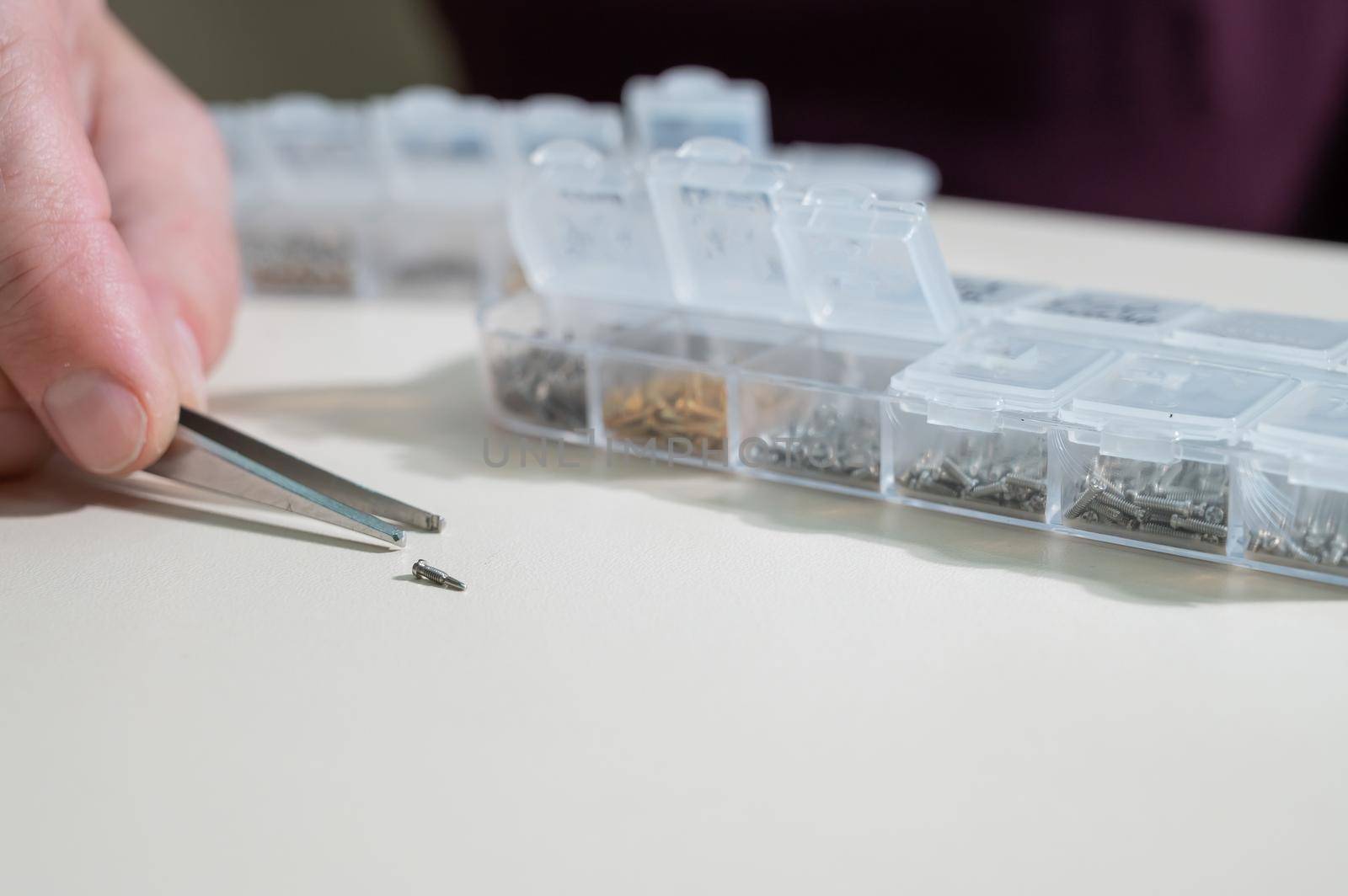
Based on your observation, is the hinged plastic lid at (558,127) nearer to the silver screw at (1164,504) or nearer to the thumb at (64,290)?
the thumb at (64,290)

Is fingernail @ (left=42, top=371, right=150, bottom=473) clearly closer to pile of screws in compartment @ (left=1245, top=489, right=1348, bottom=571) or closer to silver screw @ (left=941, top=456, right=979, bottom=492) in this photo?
silver screw @ (left=941, top=456, right=979, bottom=492)

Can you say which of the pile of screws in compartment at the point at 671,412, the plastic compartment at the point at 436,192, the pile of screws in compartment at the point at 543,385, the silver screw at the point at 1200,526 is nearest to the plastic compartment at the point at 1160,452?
the silver screw at the point at 1200,526

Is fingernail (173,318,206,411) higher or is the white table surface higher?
fingernail (173,318,206,411)

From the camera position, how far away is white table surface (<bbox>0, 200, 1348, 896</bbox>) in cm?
49

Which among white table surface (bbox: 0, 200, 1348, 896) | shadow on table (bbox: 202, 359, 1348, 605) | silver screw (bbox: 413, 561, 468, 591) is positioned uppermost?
silver screw (bbox: 413, 561, 468, 591)

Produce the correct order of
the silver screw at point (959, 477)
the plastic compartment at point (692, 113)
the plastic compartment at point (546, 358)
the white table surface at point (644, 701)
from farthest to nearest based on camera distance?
the plastic compartment at point (692, 113)
the plastic compartment at point (546, 358)
the silver screw at point (959, 477)
the white table surface at point (644, 701)

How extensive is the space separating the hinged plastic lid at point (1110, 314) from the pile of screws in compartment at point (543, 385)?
0.91 ft

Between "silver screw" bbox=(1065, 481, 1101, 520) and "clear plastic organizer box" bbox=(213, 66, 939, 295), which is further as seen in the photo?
"clear plastic organizer box" bbox=(213, 66, 939, 295)

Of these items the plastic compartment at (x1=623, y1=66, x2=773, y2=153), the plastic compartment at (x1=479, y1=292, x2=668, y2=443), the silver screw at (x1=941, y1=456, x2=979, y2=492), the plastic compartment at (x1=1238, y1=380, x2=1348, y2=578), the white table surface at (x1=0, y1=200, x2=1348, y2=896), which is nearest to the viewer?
the white table surface at (x1=0, y1=200, x2=1348, y2=896)

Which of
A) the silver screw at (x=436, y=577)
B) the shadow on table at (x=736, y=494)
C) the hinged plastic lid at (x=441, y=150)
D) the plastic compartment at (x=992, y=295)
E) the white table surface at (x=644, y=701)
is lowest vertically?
the shadow on table at (x=736, y=494)

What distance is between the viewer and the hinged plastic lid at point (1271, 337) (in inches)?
29.4

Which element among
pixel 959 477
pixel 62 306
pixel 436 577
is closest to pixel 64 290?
pixel 62 306

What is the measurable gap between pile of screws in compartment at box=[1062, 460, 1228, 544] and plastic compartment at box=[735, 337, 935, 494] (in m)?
0.12

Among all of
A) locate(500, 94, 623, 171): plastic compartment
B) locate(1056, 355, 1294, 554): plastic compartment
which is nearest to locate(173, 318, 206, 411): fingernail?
locate(500, 94, 623, 171): plastic compartment
